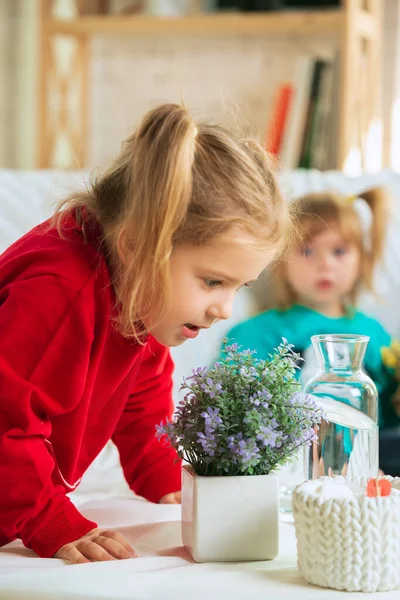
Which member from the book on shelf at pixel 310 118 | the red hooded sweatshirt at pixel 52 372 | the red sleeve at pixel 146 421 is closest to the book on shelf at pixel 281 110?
the book on shelf at pixel 310 118

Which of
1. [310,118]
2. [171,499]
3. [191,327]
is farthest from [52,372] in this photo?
[310,118]

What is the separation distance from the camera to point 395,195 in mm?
2145

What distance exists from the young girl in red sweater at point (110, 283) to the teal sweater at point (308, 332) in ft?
2.95

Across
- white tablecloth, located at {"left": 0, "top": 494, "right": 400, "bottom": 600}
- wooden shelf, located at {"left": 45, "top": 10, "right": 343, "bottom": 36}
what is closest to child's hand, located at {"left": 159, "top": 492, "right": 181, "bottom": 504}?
white tablecloth, located at {"left": 0, "top": 494, "right": 400, "bottom": 600}

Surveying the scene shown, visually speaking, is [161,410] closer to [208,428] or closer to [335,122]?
[208,428]

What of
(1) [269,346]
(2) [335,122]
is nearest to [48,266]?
(1) [269,346]

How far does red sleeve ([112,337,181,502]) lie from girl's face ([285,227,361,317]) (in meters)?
0.80

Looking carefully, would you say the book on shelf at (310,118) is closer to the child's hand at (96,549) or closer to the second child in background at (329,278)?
the second child in background at (329,278)

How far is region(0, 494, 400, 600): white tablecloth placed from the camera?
2.61ft

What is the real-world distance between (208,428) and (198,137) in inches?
13.4

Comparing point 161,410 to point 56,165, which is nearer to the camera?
point 161,410

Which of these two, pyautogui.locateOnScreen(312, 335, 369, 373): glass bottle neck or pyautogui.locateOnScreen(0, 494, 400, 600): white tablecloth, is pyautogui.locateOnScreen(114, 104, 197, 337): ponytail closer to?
pyautogui.locateOnScreen(312, 335, 369, 373): glass bottle neck

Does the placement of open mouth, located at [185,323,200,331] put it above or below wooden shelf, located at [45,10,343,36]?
below

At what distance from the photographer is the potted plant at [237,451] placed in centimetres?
90
